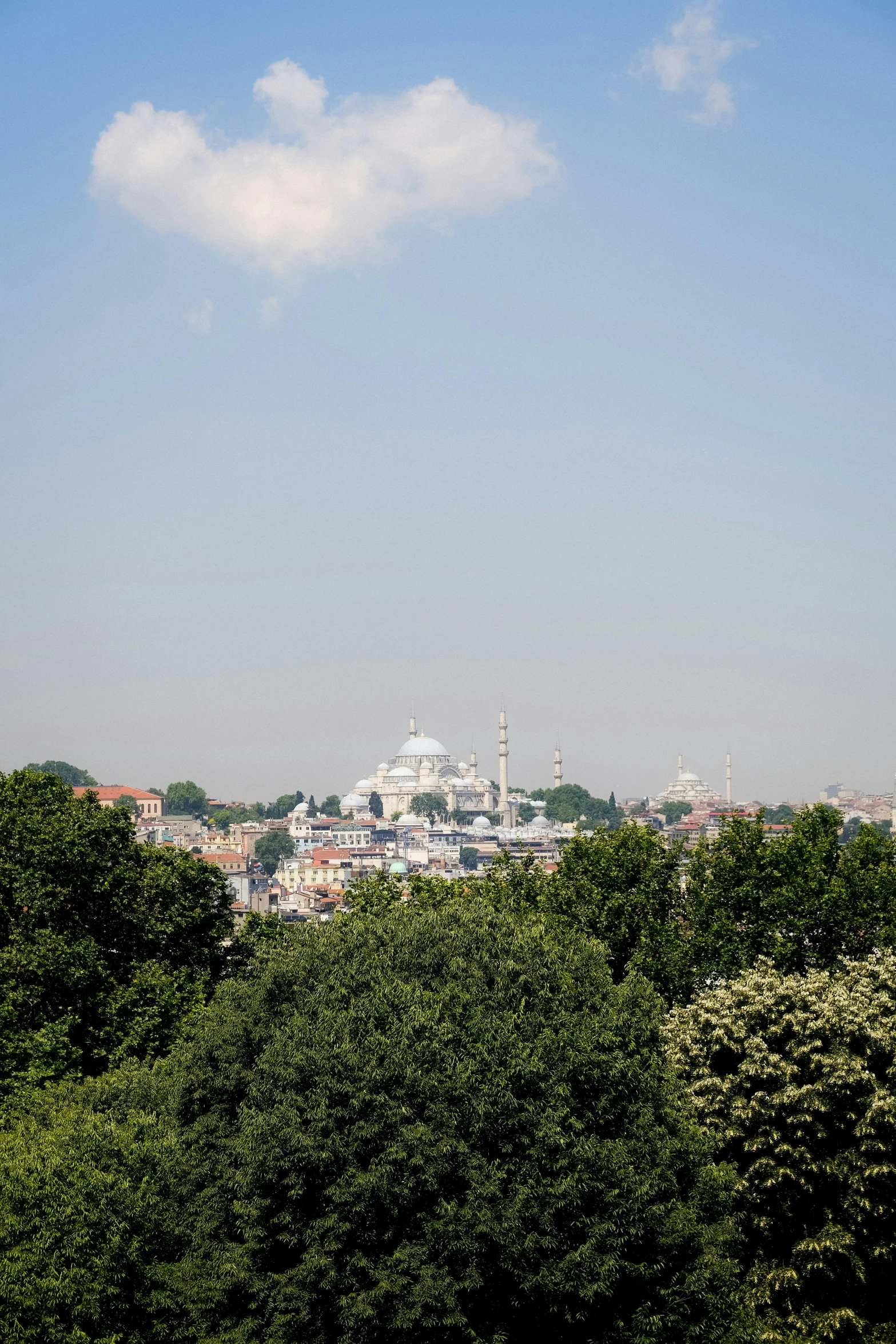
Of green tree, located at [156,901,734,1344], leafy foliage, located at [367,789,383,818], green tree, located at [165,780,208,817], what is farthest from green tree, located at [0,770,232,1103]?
leafy foliage, located at [367,789,383,818]

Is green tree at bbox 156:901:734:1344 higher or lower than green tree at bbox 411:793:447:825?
lower

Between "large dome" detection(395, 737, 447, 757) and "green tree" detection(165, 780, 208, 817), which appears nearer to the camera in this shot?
"green tree" detection(165, 780, 208, 817)

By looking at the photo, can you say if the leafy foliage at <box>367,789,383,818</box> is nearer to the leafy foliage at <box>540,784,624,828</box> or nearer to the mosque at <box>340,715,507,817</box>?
the mosque at <box>340,715,507,817</box>

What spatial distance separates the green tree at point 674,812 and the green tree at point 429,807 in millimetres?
27400

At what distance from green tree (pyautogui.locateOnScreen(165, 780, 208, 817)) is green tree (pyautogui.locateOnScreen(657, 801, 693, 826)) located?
56.3 metres

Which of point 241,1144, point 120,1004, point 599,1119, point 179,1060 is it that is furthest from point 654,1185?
point 120,1004

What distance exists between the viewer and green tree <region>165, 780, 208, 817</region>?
461 feet

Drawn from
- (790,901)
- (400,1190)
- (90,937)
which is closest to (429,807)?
(790,901)

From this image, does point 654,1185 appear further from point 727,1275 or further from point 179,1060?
point 179,1060

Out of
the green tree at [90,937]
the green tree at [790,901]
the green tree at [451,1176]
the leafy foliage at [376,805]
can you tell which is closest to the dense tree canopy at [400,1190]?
the green tree at [451,1176]

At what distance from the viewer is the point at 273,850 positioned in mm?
126062

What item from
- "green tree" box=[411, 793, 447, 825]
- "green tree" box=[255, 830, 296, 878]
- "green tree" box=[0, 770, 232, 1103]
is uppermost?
"green tree" box=[411, 793, 447, 825]

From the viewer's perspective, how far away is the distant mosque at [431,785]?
15812 cm

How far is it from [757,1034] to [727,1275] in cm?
290
